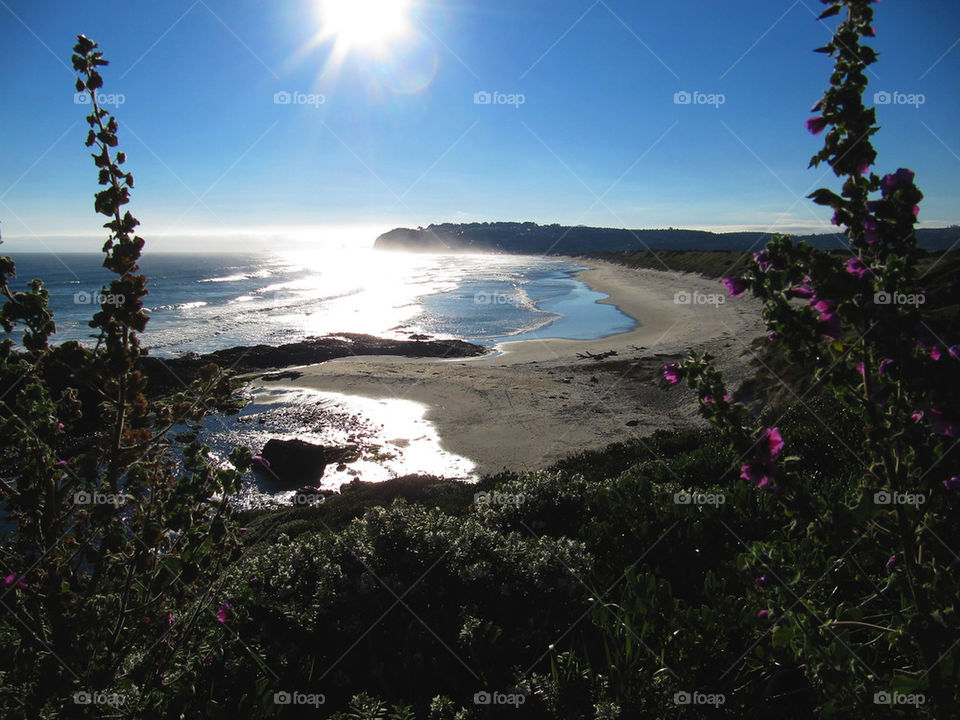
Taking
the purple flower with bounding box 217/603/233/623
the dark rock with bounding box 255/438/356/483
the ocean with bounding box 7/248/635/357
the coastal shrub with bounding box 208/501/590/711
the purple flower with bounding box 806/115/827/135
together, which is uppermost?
the purple flower with bounding box 806/115/827/135

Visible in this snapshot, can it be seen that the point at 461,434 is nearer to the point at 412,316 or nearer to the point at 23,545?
the point at 23,545

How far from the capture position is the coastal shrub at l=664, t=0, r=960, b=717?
205 cm

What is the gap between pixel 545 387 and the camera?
688 inches

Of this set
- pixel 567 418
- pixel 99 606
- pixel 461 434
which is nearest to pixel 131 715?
pixel 99 606

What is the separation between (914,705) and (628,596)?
156 centimetres

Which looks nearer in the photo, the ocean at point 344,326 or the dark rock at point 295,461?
the dark rock at point 295,461

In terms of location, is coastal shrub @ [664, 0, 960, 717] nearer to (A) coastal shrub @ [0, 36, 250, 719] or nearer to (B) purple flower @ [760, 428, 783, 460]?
(B) purple flower @ [760, 428, 783, 460]

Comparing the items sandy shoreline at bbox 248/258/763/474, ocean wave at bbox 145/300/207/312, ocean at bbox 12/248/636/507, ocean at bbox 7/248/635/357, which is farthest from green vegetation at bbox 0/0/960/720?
ocean wave at bbox 145/300/207/312

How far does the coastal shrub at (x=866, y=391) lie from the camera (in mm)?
2051

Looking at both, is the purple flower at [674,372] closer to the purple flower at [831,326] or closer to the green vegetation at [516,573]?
the green vegetation at [516,573]

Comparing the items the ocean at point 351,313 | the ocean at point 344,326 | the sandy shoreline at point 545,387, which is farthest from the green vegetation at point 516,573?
the ocean at point 351,313

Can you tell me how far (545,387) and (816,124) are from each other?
15293 millimetres

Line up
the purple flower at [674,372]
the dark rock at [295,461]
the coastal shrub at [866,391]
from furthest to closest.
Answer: the dark rock at [295,461], the purple flower at [674,372], the coastal shrub at [866,391]

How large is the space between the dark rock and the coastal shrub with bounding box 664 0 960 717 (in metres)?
10.0
